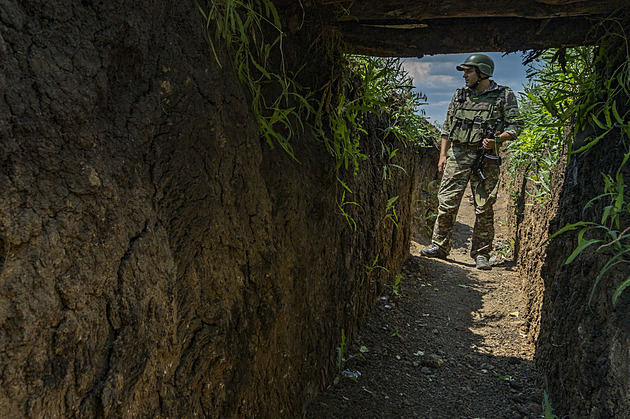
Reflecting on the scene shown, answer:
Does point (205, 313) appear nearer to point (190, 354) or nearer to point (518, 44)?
point (190, 354)

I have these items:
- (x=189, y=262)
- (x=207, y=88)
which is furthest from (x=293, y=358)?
(x=207, y=88)

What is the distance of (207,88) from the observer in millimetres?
1539

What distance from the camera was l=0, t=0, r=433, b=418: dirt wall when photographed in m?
0.99

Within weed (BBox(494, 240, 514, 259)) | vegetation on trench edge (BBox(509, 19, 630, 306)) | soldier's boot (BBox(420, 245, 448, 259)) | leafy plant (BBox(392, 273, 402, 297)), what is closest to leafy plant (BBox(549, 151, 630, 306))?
vegetation on trench edge (BBox(509, 19, 630, 306))

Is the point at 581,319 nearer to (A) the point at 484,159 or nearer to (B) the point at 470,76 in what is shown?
(A) the point at 484,159

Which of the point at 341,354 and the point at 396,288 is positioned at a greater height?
the point at 396,288

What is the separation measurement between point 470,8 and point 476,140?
332cm

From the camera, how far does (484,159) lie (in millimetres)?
5430

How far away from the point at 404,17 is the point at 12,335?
211 cm

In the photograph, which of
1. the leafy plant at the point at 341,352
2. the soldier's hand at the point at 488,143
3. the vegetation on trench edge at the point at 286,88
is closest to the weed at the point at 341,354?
the leafy plant at the point at 341,352

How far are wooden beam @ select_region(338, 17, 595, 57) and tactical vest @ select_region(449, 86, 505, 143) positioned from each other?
9.57 feet

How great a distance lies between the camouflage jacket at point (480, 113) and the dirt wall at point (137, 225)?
12.4 ft

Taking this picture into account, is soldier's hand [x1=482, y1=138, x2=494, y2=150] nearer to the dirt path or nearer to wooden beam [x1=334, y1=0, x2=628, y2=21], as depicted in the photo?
the dirt path

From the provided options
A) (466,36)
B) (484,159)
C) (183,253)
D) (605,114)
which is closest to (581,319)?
(605,114)
